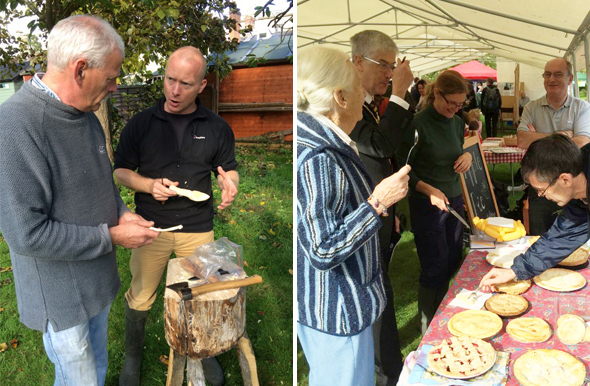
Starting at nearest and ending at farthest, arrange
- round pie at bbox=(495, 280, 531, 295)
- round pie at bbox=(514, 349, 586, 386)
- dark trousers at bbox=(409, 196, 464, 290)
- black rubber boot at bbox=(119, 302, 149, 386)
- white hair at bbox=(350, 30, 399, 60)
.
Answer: round pie at bbox=(514, 349, 586, 386) < round pie at bbox=(495, 280, 531, 295) < white hair at bbox=(350, 30, 399, 60) < black rubber boot at bbox=(119, 302, 149, 386) < dark trousers at bbox=(409, 196, 464, 290)

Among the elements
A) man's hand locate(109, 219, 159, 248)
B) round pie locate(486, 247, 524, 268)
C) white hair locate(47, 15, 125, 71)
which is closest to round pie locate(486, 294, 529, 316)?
round pie locate(486, 247, 524, 268)

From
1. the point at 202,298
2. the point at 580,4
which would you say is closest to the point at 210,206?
the point at 202,298

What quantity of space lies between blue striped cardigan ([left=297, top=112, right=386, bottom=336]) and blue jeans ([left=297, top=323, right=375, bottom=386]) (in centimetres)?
5

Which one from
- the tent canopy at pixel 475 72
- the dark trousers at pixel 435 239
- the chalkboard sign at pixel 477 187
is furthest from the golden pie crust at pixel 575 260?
the tent canopy at pixel 475 72

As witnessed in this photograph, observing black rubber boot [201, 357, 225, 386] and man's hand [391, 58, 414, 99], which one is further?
black rubber boot [201, 357, 225, 386]

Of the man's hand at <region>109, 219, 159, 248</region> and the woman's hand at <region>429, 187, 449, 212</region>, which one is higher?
the man's hand at <region>109, 219, 159, 248</region>

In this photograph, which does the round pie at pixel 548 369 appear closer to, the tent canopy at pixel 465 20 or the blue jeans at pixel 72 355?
the blue jeans at pixel 72 355

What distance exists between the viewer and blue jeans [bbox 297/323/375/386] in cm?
157

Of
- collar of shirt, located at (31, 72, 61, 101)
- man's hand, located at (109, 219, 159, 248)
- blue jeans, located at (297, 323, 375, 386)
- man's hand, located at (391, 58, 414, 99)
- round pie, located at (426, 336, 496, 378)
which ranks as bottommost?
blue jeans, located at (297, 323, 375, 386)

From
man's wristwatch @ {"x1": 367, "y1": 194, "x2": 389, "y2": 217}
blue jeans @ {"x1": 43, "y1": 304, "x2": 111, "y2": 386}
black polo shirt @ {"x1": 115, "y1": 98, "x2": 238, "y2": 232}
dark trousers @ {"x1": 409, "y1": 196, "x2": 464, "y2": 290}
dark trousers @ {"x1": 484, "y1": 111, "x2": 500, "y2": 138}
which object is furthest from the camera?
dark trousers @ {"x1": 484, "y1": 111, "x2": 500, "y2": 138}

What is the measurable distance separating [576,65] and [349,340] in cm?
595

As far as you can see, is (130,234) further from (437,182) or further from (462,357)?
(437,182)

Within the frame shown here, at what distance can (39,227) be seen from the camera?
1550 millimetres

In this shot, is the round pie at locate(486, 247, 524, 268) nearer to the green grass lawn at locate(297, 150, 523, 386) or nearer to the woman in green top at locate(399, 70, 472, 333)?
the woman in green top at locate(399, 70, 472, 333)
